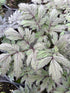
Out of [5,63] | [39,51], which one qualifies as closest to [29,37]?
[39,51]

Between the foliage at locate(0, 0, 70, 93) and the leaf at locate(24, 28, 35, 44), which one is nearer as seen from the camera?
the foliage at locate(0, 0, 70, 93)

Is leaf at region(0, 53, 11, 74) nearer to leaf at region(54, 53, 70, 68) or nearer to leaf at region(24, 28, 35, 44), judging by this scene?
leaf at region(24, 28, 35, 44)

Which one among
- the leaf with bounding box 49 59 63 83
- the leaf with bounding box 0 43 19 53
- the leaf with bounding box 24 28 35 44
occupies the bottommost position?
the leaf with bounding box 49 59 63 83

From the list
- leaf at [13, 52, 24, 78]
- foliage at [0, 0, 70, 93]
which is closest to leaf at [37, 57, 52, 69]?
foliage at [0, 0, 70, 93]

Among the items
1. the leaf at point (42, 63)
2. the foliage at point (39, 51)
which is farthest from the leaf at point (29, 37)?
the leaf at point (42, 63)

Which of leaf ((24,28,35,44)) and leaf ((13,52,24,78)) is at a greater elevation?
leaf ((24,28,35,44))

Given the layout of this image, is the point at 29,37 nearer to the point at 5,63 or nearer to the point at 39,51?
the point at 39,51

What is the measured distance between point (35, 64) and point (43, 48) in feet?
0.41

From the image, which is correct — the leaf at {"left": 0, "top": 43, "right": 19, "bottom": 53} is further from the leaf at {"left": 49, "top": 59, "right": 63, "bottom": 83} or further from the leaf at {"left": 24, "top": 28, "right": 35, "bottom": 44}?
the leaf at {"left": 49, "top": 59, "right": 63, "bottom": 83}

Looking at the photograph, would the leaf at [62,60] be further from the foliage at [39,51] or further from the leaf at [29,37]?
the leaf at [29,37]

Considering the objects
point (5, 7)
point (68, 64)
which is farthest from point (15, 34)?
point (5, 7)

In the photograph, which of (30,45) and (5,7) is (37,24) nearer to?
(30,45)

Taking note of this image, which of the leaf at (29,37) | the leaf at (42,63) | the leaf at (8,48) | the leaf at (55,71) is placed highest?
the leaf at (29,37)

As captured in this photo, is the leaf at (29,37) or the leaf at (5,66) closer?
the leaf at (5,66)
